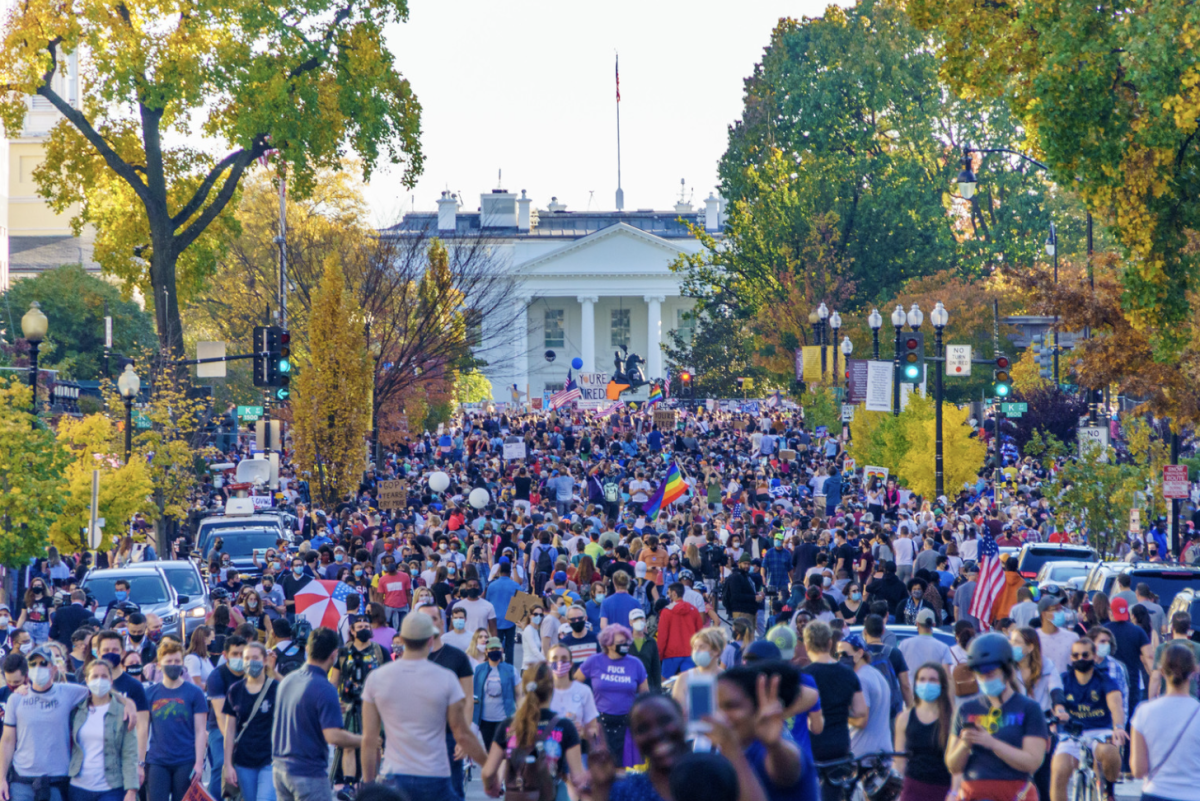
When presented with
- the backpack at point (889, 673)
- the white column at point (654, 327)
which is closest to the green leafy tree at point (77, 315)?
the white column at point (654, 327)

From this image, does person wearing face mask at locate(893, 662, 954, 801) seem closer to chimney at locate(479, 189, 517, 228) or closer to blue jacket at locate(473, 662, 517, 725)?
blue jacket at locate(473, 662, 517, 725)

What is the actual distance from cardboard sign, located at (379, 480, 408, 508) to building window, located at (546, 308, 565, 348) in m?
83.8

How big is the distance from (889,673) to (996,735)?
3488mm

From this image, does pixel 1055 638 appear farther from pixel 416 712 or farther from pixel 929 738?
pixel 416 712

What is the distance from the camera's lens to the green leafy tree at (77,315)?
61.0 meters

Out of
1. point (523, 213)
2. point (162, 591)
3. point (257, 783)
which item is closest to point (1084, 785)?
point (257, 783)

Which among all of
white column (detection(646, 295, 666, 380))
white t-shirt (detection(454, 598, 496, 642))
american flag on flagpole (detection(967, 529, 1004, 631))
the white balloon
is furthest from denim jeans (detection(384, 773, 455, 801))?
white column (detection(646, 295, 666, 380))

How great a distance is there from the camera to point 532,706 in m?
8.09

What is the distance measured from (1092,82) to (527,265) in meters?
89.7

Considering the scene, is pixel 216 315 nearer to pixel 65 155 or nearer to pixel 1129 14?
pixel 65 155

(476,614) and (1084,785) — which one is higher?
(476,614)

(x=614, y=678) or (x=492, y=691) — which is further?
(x=492, y=691)

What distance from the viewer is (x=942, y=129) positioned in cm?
7062

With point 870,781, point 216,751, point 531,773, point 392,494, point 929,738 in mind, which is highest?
point 929,738
